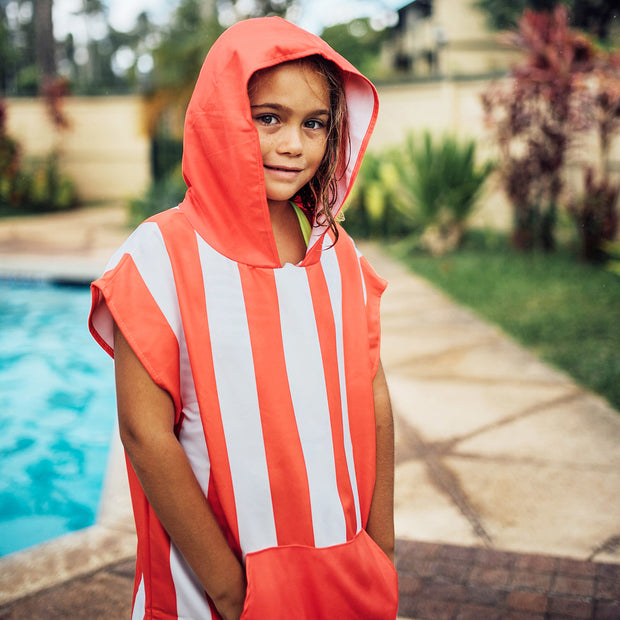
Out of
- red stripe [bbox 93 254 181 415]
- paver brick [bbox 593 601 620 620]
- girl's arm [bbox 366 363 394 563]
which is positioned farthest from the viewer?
paver brick [bbox 593 601 620 620]

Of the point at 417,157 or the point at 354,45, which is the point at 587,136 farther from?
the point at 354,45

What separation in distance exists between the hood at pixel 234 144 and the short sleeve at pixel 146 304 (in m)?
0.09

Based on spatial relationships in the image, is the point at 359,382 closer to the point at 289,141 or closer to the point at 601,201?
the point at 289,141

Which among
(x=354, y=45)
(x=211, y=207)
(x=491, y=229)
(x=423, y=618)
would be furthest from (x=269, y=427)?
(x=354, y=45)

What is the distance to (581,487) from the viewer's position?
2643 millimetres

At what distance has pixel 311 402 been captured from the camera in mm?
1086

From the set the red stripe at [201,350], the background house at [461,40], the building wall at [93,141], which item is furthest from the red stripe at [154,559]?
the building wall at [93,141]

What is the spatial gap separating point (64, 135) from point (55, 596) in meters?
14.7

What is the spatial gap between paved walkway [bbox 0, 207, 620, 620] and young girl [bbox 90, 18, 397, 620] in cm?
98

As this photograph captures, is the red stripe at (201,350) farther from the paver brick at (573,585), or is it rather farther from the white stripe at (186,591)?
the paver brick at (573,585)

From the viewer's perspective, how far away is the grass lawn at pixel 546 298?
4223mm

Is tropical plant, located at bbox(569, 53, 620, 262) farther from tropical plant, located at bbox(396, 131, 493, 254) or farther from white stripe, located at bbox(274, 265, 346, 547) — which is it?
white stripe, located at bbox(274, 265, 346, 547)

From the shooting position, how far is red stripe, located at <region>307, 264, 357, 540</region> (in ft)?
3.65

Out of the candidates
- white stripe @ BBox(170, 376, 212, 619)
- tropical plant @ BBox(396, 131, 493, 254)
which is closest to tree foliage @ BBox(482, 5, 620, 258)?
tropical plant @ BBox(396, 131, 493, 254)
